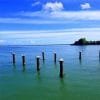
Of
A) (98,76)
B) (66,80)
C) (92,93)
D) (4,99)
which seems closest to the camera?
(4,99)

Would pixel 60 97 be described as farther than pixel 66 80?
No

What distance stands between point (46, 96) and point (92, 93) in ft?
11.5

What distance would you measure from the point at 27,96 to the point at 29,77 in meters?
9.50

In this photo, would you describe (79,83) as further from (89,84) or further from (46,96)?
(46,96)

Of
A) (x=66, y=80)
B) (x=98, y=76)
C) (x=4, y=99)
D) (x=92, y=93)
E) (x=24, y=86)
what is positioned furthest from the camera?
(x=98, y=76)

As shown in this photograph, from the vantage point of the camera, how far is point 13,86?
27031 mm

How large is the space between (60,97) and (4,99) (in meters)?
3.93

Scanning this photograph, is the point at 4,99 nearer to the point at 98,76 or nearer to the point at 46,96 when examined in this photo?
the point at 46,96

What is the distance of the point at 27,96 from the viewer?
75.9 ft

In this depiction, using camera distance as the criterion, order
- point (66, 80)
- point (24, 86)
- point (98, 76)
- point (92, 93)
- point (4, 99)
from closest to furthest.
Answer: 1. point (4, 99)
2. point (92, 93)
3. point (24, 86)
4. point (66, 80)
5. point (98, 76)

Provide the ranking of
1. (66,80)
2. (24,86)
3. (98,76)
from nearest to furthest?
(24,86), (66,80), (98,76)

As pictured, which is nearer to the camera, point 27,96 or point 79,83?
point 27,96

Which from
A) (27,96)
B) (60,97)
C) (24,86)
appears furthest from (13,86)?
(60,97)

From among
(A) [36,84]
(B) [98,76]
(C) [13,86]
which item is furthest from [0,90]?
(B) [98,76]
